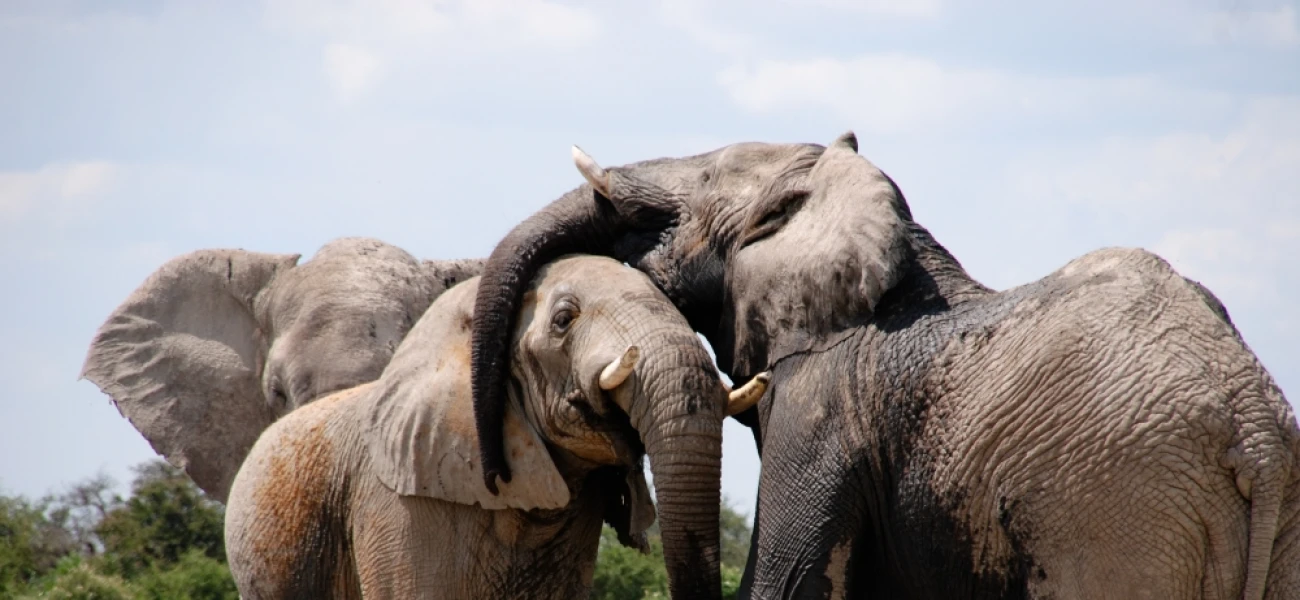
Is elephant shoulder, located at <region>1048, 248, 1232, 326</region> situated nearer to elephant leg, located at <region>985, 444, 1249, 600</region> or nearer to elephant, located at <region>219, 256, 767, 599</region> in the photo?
elephant leg, located at <region>985, 444, 1249, 600</region>

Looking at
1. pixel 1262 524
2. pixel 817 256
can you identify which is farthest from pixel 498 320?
pixel 1262 524

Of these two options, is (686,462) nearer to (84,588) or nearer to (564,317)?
(564,317)

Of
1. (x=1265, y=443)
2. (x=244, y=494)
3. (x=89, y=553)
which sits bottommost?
(x=89, y=553)

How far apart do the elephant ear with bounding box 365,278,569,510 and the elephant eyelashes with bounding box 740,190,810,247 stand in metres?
0.92

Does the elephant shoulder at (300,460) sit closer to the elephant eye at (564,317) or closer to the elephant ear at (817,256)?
the elephant eye at (564,317)

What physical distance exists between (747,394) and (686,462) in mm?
324

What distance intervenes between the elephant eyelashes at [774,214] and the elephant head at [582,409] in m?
0.33

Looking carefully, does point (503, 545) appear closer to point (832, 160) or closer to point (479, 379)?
point (479, 379)

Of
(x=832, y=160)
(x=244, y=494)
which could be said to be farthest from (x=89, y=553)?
(x=832, y=160)

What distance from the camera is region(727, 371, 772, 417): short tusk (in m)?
5.22

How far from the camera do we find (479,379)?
18.6 ft

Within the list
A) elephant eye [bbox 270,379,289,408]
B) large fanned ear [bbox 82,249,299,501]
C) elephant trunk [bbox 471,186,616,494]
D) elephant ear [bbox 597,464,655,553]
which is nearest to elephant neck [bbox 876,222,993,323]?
elephant ear [bbox 597,464,655,553]

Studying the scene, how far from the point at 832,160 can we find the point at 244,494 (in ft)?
8.35

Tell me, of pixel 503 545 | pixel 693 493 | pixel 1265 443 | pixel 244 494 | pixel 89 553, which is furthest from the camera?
pixel 89 553
